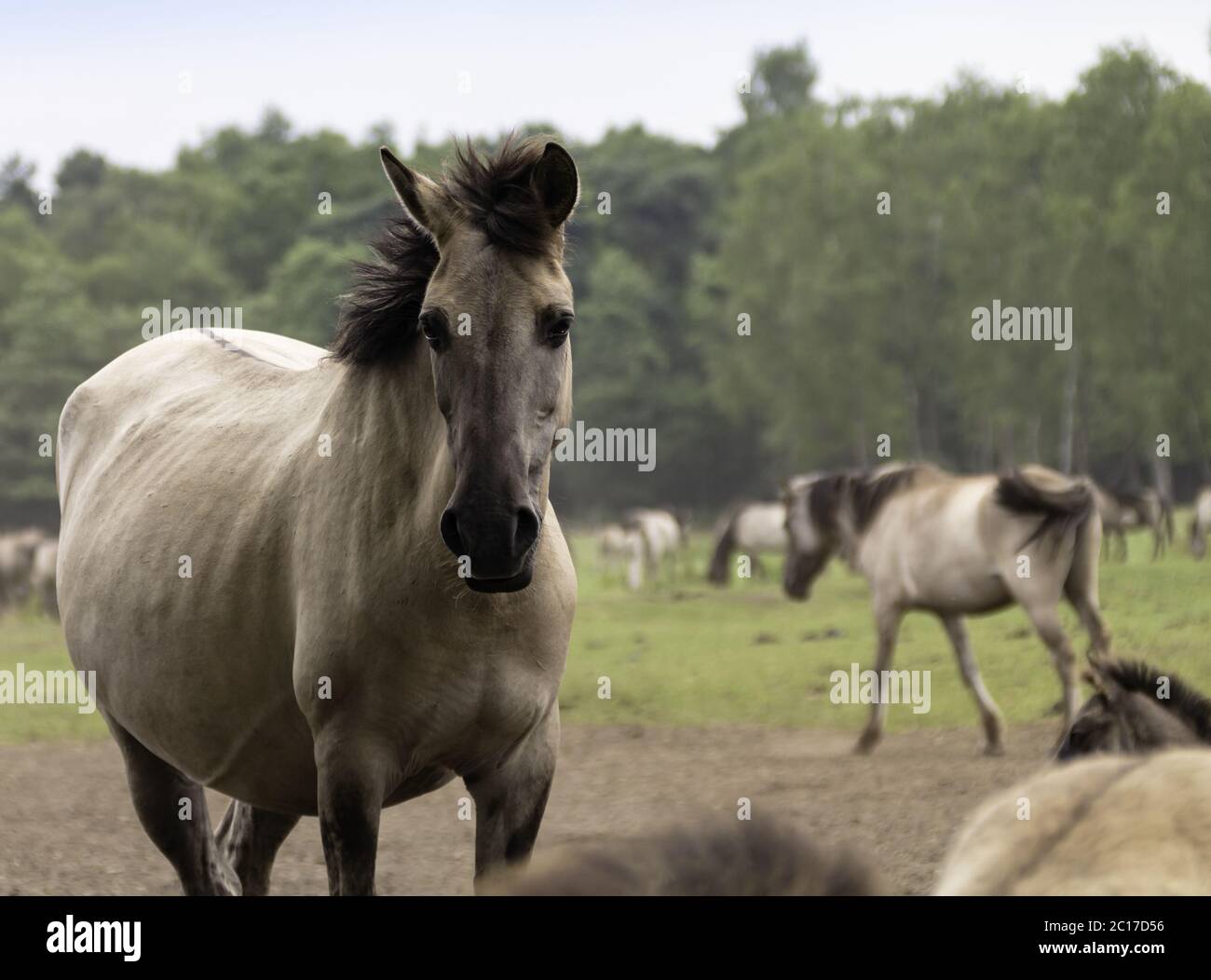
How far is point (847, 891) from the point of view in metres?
1.39

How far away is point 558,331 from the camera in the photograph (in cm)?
284

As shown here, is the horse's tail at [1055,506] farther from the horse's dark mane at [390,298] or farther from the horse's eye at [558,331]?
the horse's eye at [558,331]

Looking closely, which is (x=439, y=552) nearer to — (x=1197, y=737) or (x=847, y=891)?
(x=847, y=891)

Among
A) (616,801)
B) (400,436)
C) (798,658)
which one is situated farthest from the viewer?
(798,658)

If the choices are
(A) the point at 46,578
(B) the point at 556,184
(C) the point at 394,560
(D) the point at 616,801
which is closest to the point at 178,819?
(C) the point at 394,560

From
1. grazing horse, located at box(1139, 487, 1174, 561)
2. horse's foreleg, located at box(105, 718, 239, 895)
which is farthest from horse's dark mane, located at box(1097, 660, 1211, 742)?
grazing horse, located at box(1139, 487, 1174, 561)

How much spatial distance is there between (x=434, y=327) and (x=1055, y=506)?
24.5 feet

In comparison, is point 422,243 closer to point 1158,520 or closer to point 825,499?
point 825,499

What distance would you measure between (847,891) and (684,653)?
13.5 metres

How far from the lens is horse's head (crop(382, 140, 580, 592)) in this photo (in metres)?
2.61

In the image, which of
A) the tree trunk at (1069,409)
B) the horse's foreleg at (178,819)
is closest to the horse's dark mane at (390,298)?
the horse's foreleg at (178,819)

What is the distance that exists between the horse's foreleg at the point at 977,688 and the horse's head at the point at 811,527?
1.63m

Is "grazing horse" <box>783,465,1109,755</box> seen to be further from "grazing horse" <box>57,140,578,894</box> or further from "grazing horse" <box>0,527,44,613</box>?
"grazing horse" <box>0,527,44,613</box>
